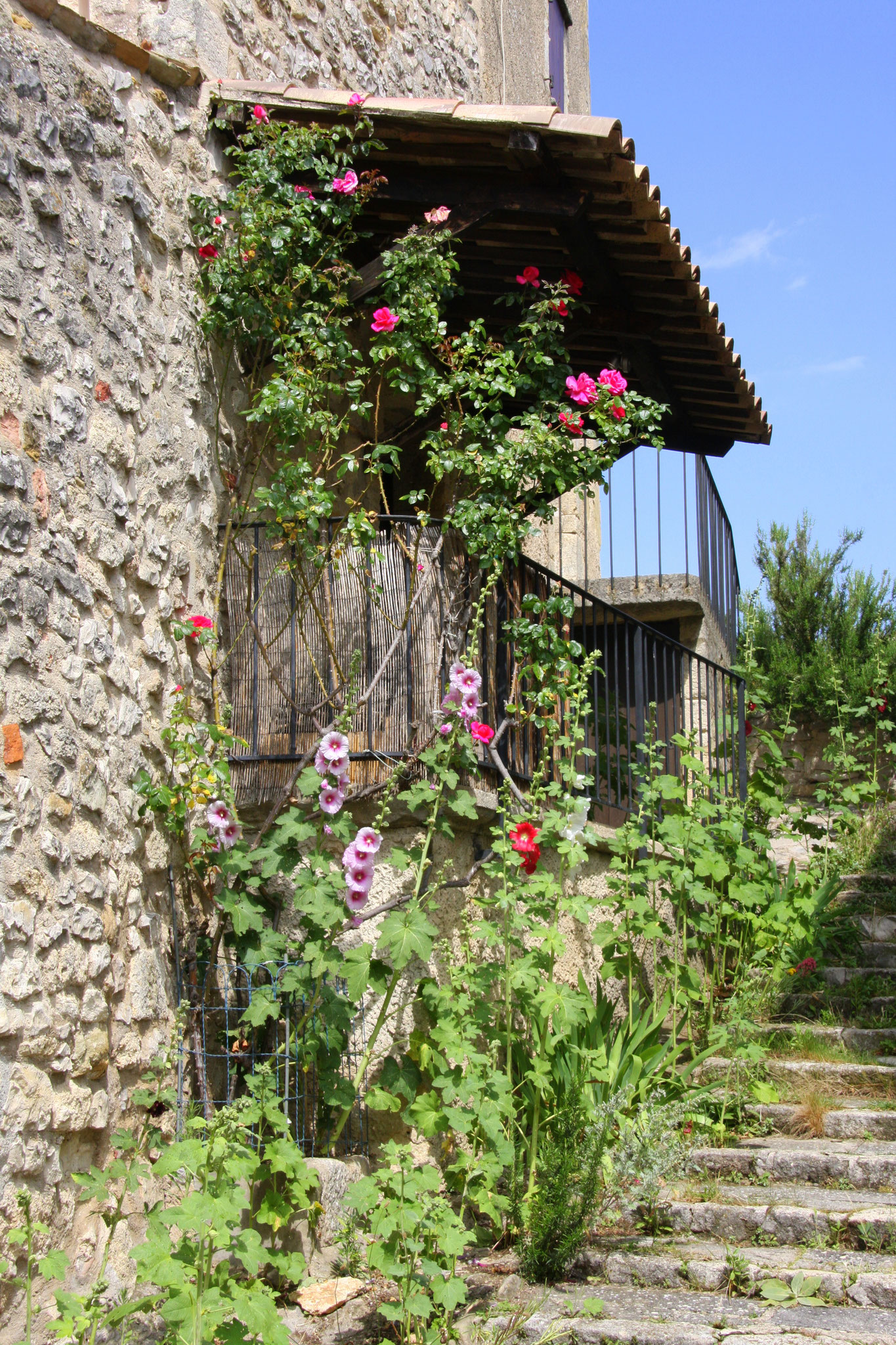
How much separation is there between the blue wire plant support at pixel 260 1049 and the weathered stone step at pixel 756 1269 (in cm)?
92

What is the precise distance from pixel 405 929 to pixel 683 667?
18.5 feet

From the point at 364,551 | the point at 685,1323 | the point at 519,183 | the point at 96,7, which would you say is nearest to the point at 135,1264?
the point at 685,1323

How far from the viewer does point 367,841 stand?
12.5 ft

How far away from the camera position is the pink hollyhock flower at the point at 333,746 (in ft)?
12.5

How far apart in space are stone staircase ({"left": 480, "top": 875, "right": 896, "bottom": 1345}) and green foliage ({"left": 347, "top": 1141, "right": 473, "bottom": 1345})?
28 cm

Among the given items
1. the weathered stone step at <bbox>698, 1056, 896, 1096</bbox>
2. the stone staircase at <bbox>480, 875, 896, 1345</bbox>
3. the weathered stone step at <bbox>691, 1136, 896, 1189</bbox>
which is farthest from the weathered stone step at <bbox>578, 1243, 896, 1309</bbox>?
the weathered stone step at <bbox>698, 1056, 896, 1096</bbox>

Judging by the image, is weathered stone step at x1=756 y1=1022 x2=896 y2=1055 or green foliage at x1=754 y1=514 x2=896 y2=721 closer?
weathered stone step at x1=756 y1=1022 x2=896 y2=1055

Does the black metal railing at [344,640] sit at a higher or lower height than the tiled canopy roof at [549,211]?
lower

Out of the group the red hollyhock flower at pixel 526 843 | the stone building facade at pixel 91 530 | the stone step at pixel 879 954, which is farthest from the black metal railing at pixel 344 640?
the stone step at pixel 879 954

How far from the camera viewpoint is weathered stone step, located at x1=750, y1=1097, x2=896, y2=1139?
14.9ft

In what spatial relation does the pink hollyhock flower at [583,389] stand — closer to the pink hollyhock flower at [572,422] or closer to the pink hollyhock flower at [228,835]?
the pink hollyhock flower at [572,422]

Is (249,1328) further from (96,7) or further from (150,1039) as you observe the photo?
(96,7)

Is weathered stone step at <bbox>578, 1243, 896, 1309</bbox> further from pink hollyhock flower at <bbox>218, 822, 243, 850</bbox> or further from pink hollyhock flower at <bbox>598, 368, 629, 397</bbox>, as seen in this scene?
pink hollyhock flower at <bbox>598, 368, 629, 397</bbox>

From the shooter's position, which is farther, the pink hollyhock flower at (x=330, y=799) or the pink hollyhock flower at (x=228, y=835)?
the pink hollyhock flower at (x=228, y=835)
